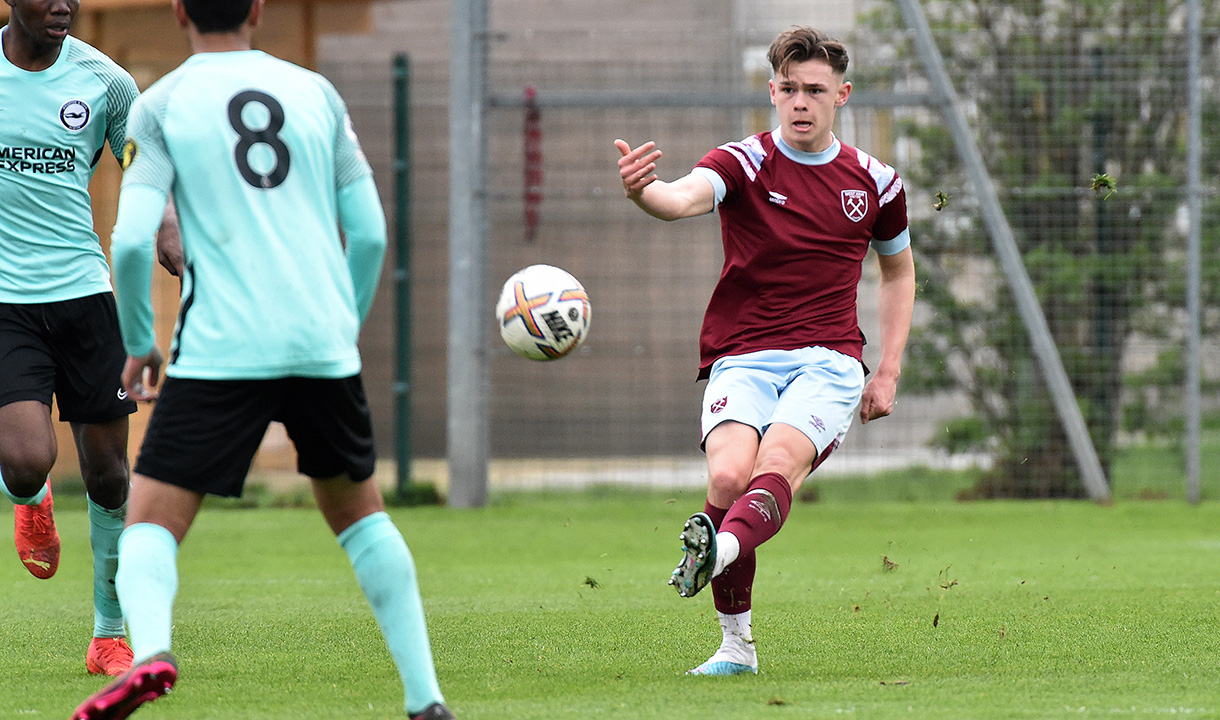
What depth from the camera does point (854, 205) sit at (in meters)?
4.89

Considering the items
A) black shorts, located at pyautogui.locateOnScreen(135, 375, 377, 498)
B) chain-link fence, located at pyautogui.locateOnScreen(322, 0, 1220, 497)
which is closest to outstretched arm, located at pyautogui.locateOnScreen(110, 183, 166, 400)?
black shorts, located at pyautogui.locateOnScreen(135, 375, 377, 498)

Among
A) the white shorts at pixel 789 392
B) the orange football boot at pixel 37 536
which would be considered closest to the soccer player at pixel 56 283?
the orange football boot at pixel 37 536

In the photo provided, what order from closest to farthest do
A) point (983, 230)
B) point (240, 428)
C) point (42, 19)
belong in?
point (240, 428)
point (42, 19)
point (983, 230)

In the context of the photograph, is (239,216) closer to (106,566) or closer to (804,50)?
(106,566)

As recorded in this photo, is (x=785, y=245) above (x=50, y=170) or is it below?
below

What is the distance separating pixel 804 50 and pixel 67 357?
271cm

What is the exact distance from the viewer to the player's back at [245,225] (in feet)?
11.0

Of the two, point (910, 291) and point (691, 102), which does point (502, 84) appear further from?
point (910, 291)

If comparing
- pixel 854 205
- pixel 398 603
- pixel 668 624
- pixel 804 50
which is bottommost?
pixel 668 624

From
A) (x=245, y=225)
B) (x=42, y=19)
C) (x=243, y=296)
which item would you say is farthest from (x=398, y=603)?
(x=42, y=19)

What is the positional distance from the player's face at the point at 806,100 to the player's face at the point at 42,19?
2.38 metres

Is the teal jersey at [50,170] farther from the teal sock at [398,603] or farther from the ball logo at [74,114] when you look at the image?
the teal sock at [398,603]

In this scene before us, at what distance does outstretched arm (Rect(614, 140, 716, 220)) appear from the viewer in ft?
14.5

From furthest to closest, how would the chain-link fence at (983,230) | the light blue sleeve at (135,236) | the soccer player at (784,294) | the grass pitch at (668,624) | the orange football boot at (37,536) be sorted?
1. the chain-link fence at (983,230)
2. the orange football boot at (37,536)
3. the soccer player at (784,294)
4. the grass pitch at (668,624)
5. the light blue sleeve at (135,236)
